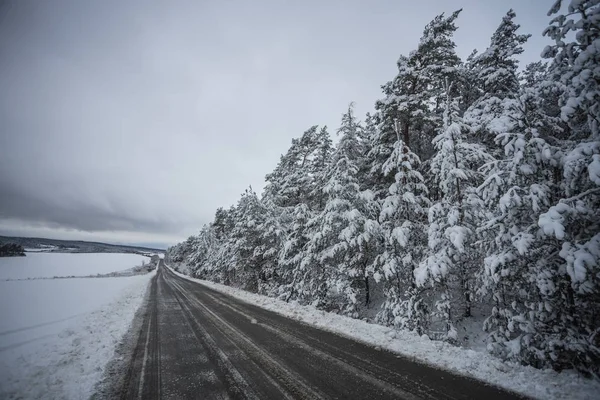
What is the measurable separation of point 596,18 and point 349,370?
8790 mm

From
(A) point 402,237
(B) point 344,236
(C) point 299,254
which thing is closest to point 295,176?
(C) point 299,254

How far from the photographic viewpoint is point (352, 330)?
9.40 meters

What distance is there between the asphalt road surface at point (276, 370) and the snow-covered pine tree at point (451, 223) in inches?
142

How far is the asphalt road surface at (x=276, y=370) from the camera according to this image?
501 cm

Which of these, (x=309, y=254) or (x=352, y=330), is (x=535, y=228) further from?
(x=309, y=254)

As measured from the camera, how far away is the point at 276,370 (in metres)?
6.17

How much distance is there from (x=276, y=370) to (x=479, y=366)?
4687 millimetres

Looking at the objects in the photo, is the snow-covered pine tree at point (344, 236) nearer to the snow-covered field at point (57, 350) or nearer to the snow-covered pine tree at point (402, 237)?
the snow-covered pine tree at point (402, 237)

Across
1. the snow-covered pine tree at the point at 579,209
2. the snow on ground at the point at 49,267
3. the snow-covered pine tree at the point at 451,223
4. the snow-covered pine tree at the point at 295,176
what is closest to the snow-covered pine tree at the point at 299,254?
the snow-covered pine tree at the point at 295,176

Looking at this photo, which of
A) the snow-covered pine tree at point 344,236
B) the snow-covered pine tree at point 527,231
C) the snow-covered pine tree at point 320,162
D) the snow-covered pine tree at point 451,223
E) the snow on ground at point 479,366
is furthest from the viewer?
the snow-covered pine tree at point 320,162

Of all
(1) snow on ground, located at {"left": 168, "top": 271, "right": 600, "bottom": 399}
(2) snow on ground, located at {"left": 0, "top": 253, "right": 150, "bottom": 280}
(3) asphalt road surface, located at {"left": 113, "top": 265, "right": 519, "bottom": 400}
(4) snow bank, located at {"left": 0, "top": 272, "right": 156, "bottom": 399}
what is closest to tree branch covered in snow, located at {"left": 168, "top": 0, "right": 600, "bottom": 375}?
(1) snow on ground, located at {"left": 168, "top": 271, "right": 600, "bottom": 399}

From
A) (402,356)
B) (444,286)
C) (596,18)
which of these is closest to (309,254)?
(444,286)

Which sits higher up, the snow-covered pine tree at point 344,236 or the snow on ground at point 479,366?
the snow-covered pine tree at point 344,236

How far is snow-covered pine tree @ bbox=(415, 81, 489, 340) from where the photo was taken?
8758 millimetres
